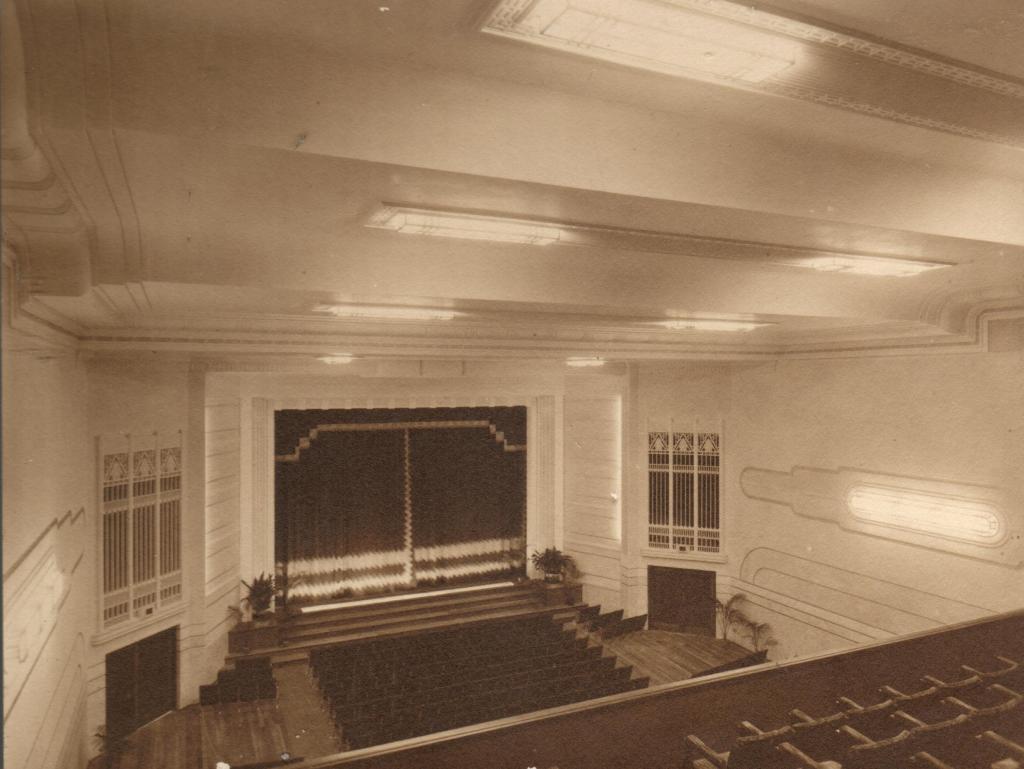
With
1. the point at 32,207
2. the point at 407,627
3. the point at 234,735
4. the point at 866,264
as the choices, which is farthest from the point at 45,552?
the point at 407,627

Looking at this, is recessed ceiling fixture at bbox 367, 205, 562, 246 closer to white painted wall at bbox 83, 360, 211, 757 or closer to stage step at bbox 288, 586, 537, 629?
white painted wall at bbox 83, 360, 211, 757

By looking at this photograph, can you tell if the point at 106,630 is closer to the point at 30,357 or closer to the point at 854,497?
the point at 30,357

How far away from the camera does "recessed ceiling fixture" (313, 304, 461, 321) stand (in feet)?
20.3

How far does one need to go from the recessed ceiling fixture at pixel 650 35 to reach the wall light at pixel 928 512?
7682mm

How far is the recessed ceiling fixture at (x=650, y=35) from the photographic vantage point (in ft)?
6.39

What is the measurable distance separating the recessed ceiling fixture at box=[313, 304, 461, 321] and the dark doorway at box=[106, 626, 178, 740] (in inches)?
222

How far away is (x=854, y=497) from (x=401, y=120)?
29.9 feet

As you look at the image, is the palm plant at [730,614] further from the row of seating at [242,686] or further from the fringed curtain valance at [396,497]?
the row of seating at [242,686]

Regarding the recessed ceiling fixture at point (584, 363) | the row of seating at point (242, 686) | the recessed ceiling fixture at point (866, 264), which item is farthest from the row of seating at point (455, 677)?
the recessed ceiling fixture at point (866, 264)

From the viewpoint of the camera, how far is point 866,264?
4805 millimetres

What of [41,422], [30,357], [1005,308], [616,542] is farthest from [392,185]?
[616,542]

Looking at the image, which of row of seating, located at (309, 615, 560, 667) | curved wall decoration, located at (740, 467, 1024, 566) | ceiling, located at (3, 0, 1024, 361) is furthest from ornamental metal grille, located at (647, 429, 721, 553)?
ceiling, located at (3, 0, 1024, 361)

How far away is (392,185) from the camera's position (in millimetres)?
3049

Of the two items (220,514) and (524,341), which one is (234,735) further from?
(524,341)
